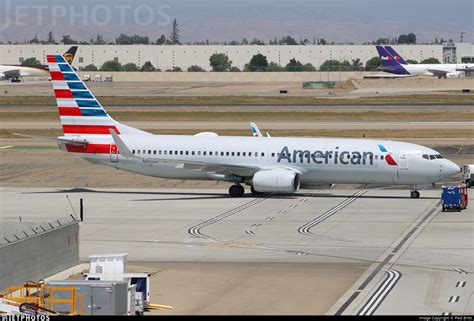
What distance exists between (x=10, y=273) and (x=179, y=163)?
30.2 meters

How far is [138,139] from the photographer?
68.2 meters

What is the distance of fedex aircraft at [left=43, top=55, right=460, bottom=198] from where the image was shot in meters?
64.4

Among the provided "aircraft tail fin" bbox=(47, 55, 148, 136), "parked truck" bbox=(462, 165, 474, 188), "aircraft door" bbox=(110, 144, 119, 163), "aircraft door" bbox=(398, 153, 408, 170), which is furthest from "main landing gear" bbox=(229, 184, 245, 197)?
"parked truck" bbox=(462, 165, 474, 188)

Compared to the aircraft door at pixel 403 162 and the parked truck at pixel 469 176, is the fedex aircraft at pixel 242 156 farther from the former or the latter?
the parked truck at pixel 469 176

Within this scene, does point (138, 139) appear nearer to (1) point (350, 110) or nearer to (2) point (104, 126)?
(2) point (104, 126)

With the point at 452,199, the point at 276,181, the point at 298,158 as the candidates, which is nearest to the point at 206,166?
the point at 276,181

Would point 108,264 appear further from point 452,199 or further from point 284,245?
point 452,199

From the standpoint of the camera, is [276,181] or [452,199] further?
[276,181]

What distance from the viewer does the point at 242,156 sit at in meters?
66.7

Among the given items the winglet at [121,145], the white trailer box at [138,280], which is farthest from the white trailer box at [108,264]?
the winglet at [121,145]

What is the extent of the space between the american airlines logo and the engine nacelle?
1.02m

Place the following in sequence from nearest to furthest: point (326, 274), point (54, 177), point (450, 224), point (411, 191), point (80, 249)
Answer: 1. point (326, 274)
2. point (80, 249)
3. point (450, 224)
4. point (411, 191)
5. point (54, 177)

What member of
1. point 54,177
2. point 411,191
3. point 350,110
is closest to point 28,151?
point 54,177

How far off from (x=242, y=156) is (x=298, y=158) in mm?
3567
